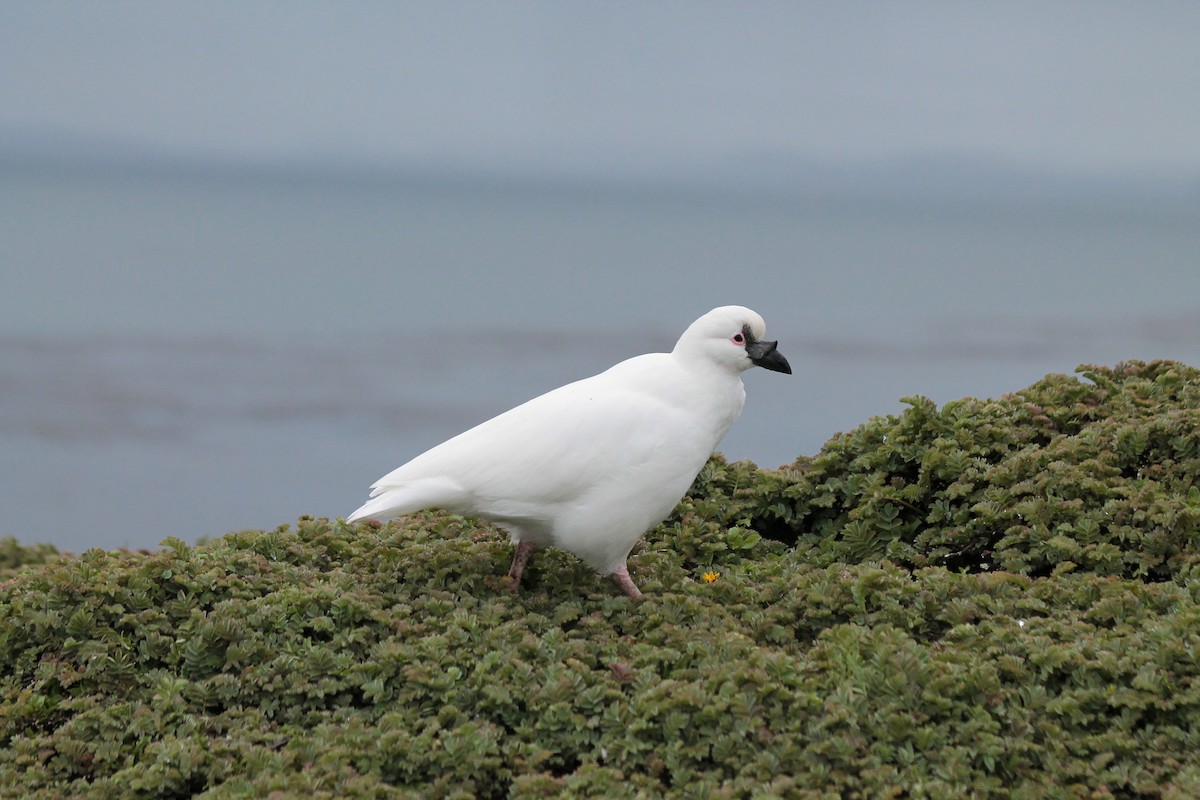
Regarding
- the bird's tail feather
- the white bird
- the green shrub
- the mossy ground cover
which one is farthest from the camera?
the green shrub

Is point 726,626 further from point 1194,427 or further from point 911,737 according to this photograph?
point 1194,427

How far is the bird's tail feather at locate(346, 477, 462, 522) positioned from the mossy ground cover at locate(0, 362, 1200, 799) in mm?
419

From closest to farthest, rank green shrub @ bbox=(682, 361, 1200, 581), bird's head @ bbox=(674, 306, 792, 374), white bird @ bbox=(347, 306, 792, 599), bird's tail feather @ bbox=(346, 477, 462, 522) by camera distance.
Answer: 1. bird's tail feather @ bbox=(346, 477, 462, 522)
2. white bird @ bbox=(347, 306, 792, 599)
3. bird's head @ bbox=(674, 306, 792, 374)
4. green shrub @ bbox=(682, 361, 1200, 581)

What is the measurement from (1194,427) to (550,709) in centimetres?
416

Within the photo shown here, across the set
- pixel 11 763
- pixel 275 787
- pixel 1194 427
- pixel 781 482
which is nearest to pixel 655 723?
pixel 275 787

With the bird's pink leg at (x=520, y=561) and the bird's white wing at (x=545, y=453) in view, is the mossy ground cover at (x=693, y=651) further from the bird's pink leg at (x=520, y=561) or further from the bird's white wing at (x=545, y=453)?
the bird's white wing at (x=545, y=453)

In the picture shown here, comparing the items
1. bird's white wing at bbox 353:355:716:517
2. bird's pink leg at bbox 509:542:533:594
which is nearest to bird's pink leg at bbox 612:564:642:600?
bird's pink leg at bbox 509:542:533:594

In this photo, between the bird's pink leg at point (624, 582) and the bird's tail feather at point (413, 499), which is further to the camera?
the bird's pink leg at point (624, 582)

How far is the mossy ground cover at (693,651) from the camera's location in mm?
4562

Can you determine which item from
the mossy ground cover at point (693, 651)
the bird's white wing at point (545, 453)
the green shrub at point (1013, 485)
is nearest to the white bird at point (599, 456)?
the bird's white wing at point (545, 453)

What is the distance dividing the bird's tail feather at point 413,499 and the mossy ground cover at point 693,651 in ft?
1.37

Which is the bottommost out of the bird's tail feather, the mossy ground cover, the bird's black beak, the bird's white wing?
the mossy ground cover

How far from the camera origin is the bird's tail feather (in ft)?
18.6

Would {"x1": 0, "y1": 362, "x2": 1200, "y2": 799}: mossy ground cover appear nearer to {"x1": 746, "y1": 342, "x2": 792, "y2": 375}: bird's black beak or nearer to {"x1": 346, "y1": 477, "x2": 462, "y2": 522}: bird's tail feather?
{"x1": 346, "y1": 477, "x2": 462, "y2": 522}: bird's tail feather
